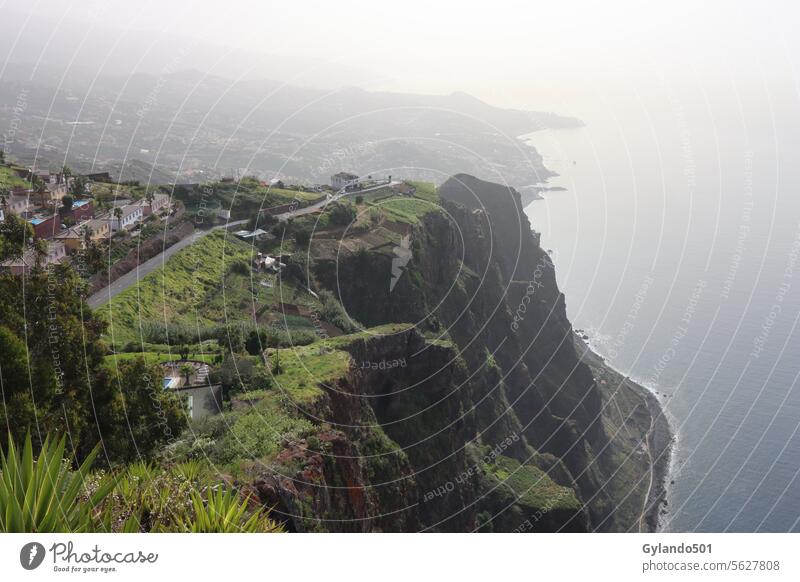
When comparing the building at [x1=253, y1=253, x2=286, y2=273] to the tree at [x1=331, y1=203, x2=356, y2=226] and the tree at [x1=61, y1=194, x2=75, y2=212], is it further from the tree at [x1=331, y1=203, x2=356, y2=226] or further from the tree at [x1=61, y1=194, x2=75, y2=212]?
the tree at [x1=61, y1=194, x2=75, y2=212]

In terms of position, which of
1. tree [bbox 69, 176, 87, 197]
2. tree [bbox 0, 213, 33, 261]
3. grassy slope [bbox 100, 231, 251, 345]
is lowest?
grassy slope [bbox 100, 231, 251, 345]

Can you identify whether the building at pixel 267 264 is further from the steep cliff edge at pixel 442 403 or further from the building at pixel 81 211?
the building at pixel 81 211

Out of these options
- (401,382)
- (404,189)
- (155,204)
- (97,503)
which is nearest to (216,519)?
(97,503)

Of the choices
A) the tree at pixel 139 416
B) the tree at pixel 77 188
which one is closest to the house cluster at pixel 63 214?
the tree at pixel 77 188

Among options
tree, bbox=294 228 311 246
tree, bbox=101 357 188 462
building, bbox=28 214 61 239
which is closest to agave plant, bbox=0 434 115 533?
tree, bbox=101 357 188 462

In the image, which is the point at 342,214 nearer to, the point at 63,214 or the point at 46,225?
the point at 63,214

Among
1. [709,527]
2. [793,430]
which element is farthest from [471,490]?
[793,430]
